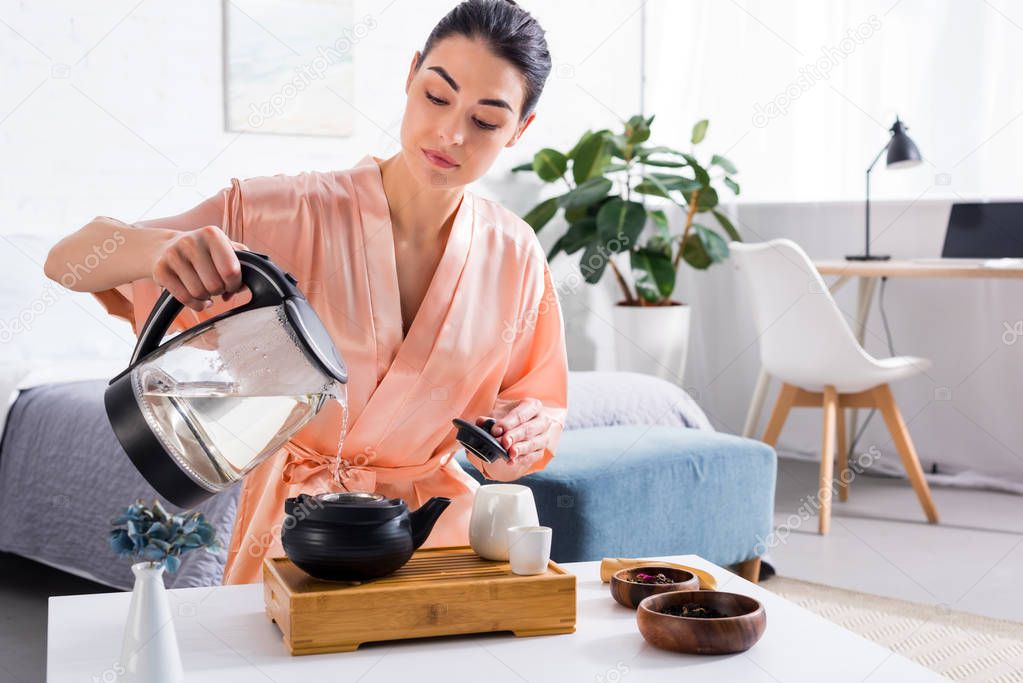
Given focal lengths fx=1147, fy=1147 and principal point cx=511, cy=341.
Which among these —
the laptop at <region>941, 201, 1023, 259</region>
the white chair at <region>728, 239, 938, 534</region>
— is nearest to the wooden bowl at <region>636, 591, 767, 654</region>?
the white chair at <region>728, 239, 938, 534</region>

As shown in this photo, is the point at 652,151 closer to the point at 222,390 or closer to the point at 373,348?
the point at 373,348

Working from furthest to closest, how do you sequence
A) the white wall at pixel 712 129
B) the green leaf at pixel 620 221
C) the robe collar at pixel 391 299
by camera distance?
the green leaf at pixel 620 221, the white wall at pixel 712 129, the robe collar at pixel 391 299

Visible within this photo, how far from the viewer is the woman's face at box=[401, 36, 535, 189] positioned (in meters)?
1.59

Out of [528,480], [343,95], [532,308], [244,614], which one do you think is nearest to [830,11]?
[343,95]

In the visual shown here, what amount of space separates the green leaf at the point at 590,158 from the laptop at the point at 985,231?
4.70 ft

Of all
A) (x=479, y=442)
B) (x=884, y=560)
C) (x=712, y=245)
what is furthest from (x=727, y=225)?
(x=479, y=442)

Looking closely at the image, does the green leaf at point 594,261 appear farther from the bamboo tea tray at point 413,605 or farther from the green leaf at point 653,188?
the bamboo tea tray at point 413,605

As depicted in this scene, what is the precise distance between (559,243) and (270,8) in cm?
150

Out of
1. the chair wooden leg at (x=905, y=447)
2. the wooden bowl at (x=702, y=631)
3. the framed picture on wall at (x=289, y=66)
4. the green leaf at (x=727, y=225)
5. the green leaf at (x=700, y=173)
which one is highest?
the framed picture on wall at (x=289, y=66)

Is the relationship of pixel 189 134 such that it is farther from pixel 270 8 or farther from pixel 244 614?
pixel 244 614

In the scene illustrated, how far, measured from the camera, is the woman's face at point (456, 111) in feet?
5.23

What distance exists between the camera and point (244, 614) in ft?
4.62

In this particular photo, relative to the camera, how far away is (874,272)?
158 inches

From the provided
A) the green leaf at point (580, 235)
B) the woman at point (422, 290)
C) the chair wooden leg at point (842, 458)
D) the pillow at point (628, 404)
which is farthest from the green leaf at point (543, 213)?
the woman at point (422, 290)
